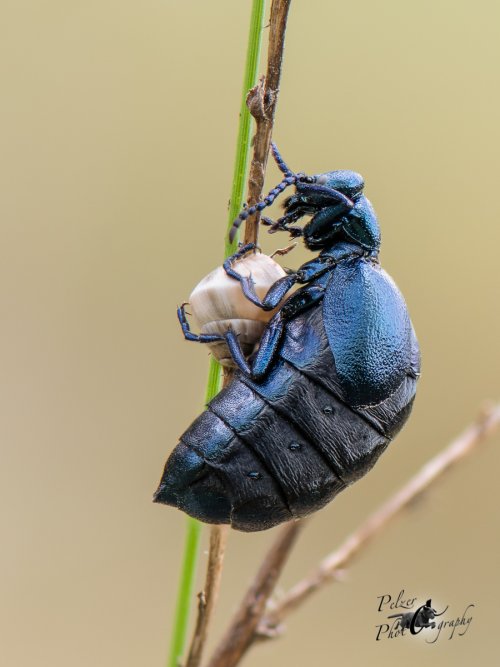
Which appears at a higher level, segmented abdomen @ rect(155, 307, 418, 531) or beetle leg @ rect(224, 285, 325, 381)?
beetle leg @ rect(224, 285, 325, 381)

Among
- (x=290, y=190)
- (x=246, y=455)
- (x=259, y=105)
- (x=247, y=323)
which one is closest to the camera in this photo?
(x=259, y=105)

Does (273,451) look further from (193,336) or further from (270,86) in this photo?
(270,86)

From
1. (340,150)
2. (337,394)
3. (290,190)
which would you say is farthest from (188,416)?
(337,394)

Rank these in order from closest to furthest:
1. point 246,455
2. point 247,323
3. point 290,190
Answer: point 246,455, point 247,323, point 290,190

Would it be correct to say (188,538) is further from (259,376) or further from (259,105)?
(259,105)

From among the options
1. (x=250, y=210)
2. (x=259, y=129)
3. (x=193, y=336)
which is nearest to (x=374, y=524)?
(x=193, y=336)
